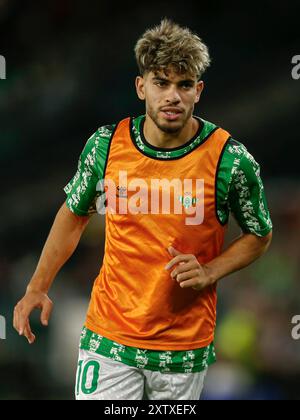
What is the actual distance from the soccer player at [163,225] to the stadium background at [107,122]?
219 centimetres

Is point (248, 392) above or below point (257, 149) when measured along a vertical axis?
below

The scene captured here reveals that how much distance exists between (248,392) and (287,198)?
56.4 inches

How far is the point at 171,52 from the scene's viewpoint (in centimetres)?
316

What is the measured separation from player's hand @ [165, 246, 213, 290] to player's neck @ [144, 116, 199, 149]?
1.40 ft

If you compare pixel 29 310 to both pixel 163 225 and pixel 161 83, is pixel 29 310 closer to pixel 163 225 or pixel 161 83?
pixel 163 225

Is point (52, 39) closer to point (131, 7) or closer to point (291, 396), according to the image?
point (131, 7)

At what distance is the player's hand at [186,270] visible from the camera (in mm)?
3066

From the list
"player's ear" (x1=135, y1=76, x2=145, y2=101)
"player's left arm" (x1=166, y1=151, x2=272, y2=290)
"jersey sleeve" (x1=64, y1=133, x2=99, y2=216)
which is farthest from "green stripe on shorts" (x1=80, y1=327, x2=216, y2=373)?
"player's ear" (x1=135, y1=76, x2=145, y2=101)

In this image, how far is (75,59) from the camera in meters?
6.45

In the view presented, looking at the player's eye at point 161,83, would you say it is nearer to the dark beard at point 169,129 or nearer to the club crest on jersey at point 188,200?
the dark beard at point 169,129

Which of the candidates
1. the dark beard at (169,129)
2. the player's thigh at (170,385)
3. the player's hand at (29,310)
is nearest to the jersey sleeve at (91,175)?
the dark beard at (169,129)

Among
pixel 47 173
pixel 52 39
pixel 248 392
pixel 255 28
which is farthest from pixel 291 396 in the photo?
pixel 52 39

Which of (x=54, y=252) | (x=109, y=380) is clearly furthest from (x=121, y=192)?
(x=109, y=380)

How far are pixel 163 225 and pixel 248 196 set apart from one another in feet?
1.14
